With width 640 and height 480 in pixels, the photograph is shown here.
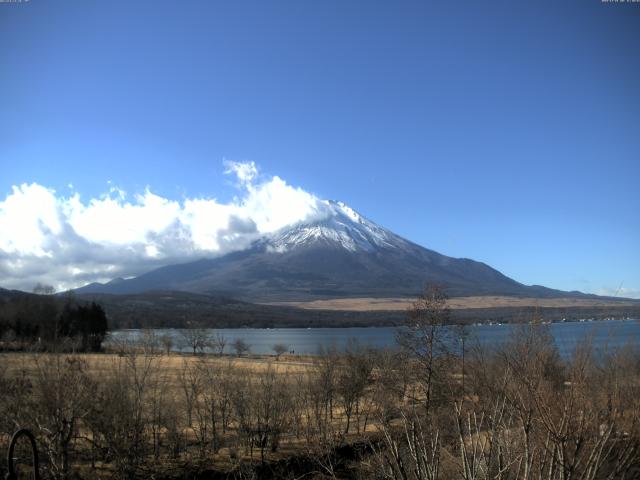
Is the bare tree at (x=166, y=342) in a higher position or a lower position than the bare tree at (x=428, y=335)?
lower

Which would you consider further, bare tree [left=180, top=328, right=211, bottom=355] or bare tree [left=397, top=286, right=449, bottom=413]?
bare tree [left=180, top=328, right=211, bottom=355]

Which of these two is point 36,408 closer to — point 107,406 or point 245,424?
point 107,406

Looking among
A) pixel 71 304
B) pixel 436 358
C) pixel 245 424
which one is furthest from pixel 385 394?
pixel 71 304

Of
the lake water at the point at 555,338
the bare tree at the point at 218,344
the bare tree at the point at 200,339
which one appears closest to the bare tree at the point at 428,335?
the lake water at the point at 555,338

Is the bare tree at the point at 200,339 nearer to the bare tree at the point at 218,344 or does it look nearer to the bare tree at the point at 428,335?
the bare tree at the point at 218,344

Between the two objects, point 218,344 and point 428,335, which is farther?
point 218,344

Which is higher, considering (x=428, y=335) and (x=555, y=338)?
(x=428, y=335)

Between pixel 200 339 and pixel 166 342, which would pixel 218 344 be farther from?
pixel 166 342

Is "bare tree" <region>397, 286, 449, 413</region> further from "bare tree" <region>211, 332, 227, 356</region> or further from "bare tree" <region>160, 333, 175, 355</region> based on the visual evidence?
"bare tree" <region>211, 332, 227, 356</region>

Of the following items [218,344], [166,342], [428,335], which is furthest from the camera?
[218,344]

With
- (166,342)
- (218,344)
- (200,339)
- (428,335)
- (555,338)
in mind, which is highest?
(428,335)

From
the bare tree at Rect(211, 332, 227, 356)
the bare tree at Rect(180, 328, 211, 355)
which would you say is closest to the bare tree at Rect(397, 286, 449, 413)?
the bare tree at Rect(211, 332, 227, 356)

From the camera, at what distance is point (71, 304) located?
101m

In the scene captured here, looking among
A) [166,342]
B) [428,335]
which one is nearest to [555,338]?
[428,335]
